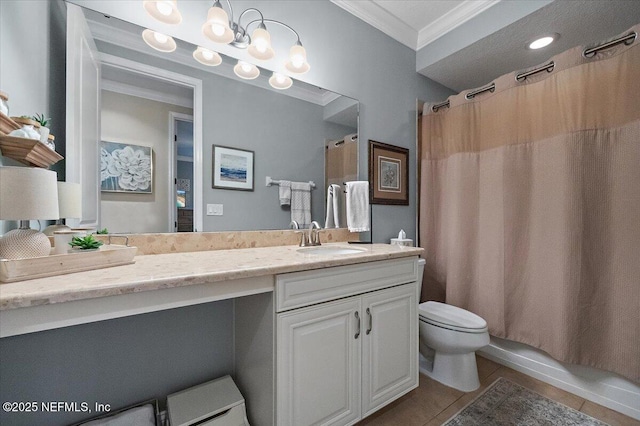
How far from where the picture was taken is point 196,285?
0.85 m

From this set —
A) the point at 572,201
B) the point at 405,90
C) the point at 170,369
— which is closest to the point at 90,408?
the point at 170,369

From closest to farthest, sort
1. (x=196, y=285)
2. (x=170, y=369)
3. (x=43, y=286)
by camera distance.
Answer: (x=43, y=286) < (x=196, y=285) < (x=170, y=369)

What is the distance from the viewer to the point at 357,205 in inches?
76.0

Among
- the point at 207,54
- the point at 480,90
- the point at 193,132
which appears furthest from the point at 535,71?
the point at 193,132

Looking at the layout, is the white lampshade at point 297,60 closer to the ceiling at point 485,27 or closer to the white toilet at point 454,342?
the ceiling at point 485,27

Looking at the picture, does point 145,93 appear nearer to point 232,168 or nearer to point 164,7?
point 164,7

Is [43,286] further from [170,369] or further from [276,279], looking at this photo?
[170,369]

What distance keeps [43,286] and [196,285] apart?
36 cm

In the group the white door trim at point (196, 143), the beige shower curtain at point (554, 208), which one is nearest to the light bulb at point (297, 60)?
the white door trim at point (196, 143)

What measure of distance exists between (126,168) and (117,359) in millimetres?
833

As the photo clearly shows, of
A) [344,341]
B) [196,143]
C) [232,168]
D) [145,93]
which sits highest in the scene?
[145,93]

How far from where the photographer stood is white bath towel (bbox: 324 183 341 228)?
1.88 m

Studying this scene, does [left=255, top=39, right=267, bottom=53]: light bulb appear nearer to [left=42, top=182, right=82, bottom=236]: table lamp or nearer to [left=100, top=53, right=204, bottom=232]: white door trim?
[left=100, top=53, right=204, bottom=232]: white door trim

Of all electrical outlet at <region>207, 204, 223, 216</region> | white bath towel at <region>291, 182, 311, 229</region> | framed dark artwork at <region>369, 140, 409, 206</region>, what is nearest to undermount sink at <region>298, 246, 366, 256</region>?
white bath towel at <region>291, 182, 311, 229</region>
